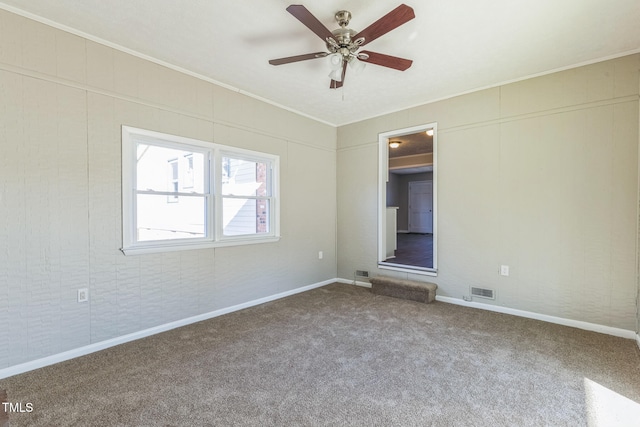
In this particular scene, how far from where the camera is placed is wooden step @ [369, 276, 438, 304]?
395cm

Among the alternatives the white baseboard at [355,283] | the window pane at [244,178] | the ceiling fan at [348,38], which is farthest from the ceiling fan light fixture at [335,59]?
the white baseboard at [355,283]

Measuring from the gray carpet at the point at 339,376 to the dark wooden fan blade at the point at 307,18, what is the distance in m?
2.49

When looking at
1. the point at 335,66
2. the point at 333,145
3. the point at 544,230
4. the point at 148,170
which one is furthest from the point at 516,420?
the point at 333,145

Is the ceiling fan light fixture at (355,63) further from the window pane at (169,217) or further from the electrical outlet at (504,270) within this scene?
the electrical outlet at (504,270)

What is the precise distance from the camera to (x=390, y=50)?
2.83 metres

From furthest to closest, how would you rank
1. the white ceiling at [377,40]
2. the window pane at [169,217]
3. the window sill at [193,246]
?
the window pane at [169,217], the window sill at [193,246], the white ceiling at [377,40]

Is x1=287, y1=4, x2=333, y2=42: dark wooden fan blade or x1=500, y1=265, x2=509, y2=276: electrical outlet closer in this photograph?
x1=287, y1=4, x2=333, y2=42: dark wooden fan blade

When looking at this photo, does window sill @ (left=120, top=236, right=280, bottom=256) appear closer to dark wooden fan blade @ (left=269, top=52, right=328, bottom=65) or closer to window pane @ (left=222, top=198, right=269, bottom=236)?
window pane @ (left=222, top=198, right=269, bottom=236)

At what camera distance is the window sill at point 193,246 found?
288 centimetres

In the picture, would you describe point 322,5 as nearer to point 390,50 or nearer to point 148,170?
point 390,50

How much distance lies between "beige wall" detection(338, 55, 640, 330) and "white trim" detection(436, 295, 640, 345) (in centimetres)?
5

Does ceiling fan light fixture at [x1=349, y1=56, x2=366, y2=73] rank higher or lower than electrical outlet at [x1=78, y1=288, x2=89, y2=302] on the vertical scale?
higher

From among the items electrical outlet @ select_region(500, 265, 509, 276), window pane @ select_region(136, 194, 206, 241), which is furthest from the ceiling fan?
electrical outlet @ select_region(500, 265, 509, 276)

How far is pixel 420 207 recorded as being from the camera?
11.2m
